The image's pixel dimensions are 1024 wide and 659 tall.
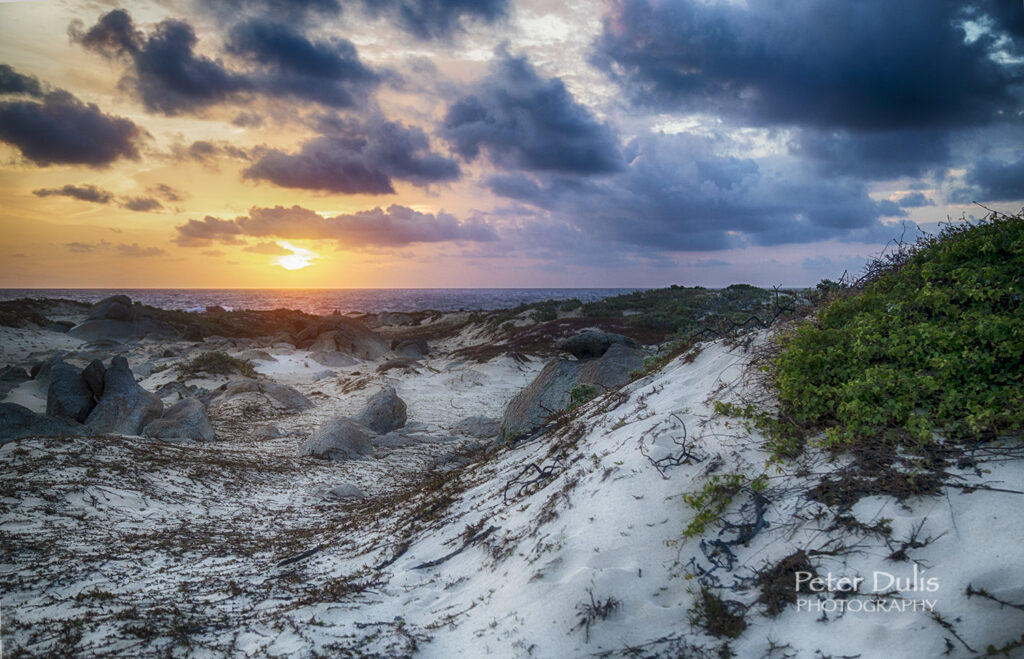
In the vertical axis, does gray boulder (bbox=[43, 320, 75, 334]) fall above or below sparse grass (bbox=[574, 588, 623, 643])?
above

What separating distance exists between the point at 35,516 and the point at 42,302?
160 feet

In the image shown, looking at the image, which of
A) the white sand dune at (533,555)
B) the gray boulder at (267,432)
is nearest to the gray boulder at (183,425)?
the gray boulder at (267,432)

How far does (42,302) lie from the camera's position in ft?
141

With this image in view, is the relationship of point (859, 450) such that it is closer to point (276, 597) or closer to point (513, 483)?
point (513, 483)

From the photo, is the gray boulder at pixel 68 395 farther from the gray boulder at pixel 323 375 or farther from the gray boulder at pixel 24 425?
the gray boulder at pixel 323 375

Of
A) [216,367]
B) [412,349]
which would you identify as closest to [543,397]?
[216,367]

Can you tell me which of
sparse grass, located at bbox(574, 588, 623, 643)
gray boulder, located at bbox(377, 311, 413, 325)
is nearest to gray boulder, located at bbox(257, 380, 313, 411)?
sparse grass, located at bbox(574, 588, 623, 643)

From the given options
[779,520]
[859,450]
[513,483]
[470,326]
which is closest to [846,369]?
[859,450]

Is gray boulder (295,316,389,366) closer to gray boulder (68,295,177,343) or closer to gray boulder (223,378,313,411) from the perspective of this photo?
gray boulder (68,295,177,343)

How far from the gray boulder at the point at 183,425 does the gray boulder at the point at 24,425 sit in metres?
1.76

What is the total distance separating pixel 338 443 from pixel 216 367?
11809 millimetres

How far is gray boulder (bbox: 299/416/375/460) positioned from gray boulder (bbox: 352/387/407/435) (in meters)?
1.36

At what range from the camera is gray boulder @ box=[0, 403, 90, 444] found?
422 inches

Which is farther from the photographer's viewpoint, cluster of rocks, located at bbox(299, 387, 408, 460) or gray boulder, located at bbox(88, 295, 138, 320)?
gray boulder, located at bbox(88, 295, 138, 320)
